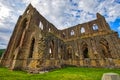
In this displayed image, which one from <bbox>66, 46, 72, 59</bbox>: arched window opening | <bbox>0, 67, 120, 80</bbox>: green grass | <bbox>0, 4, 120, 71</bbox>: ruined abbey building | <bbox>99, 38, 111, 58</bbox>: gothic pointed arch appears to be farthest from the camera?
<bbox>66, 46, 72, 59</bbox>: arched window opening

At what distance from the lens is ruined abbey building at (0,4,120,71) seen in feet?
45.2

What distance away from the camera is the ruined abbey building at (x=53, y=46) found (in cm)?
1378

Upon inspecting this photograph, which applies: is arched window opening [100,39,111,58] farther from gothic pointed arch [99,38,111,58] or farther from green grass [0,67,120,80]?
green grass [0,67,120,80]

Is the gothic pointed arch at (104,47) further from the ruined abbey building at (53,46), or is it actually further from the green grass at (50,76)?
the green grass at (50,76)

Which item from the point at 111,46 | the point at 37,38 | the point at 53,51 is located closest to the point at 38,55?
the point at 37,38

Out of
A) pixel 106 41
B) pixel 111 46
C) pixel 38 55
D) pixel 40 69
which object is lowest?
pixel 40 69

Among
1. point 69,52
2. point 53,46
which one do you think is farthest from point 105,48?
point 53,46

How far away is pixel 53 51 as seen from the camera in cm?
1708

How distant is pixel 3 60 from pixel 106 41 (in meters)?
20.4

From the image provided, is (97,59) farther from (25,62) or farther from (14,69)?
(14,69)

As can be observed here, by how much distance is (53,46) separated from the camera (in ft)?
56.5

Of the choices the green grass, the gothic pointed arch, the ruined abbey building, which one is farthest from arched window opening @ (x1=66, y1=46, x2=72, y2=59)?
the green grass

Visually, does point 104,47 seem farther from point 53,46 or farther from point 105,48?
point 53,46

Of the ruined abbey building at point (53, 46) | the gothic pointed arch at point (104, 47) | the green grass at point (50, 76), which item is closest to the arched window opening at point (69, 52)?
the ruined abbey building at point (53, 46)
